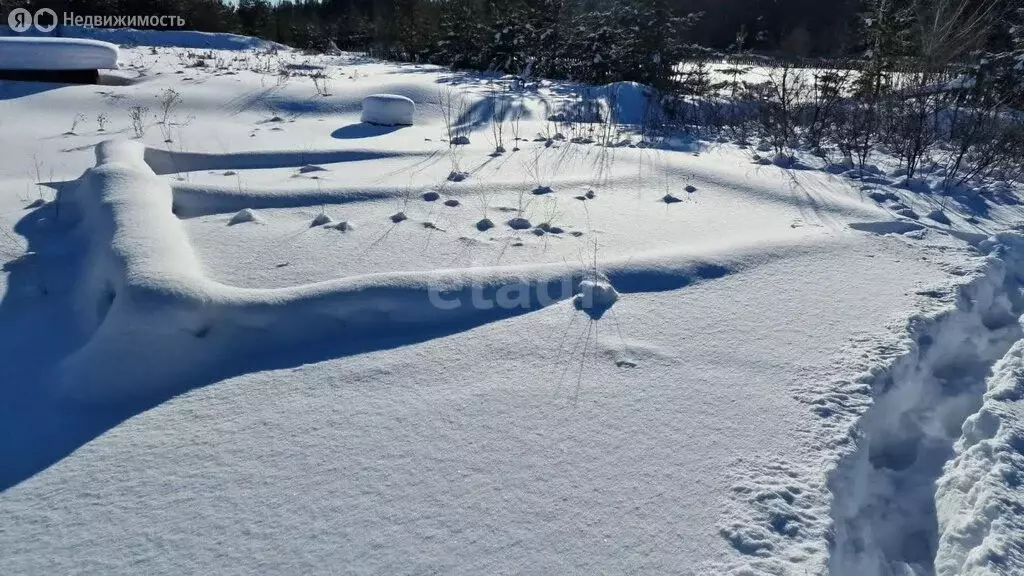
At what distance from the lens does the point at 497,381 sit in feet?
7.07

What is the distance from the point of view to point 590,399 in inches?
81.5

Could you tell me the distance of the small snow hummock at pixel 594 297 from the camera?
8.85 ft

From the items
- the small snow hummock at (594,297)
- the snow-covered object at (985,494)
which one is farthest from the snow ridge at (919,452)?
the small snow hummock at (594,297)

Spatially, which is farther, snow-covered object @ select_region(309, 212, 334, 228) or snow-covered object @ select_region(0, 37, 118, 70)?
snow-covered object @ select_region(0, 37, 118, 70)

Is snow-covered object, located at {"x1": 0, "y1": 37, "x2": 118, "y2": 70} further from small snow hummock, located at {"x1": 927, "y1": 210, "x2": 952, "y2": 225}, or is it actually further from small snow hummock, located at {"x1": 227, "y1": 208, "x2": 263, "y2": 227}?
small snow hummock, located at {"x1": 927, "y1": 210, "x2": 952, "y2": 225}

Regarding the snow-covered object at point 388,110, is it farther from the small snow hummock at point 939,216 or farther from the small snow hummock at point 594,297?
the small snow hummock at point 939,216

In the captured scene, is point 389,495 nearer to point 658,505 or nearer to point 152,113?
point 658,505

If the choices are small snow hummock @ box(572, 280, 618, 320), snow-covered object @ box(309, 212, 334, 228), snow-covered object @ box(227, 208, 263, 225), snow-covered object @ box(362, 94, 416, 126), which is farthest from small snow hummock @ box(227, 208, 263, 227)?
snow-covered object @ box(362, 94, 416, 126)

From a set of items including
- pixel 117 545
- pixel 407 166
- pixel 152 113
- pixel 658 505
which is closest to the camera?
pixel 117 545

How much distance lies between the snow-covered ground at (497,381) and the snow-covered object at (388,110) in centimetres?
275

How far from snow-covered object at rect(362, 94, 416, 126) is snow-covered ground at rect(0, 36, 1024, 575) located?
275 cm

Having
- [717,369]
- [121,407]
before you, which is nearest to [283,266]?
[121,407]

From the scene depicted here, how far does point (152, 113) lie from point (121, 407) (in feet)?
19.4

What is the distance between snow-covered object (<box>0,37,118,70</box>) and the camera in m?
Answer: 7.73
